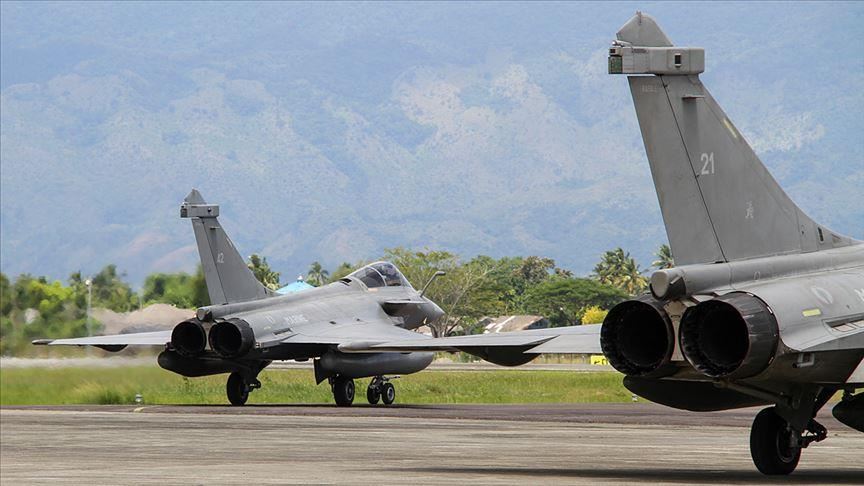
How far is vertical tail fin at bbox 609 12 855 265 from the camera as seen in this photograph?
14.8 m

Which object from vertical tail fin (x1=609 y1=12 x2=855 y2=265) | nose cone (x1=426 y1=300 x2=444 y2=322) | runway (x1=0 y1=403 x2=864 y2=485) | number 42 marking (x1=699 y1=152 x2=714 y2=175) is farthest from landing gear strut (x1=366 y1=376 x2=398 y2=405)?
number 42 marking (x1=699 y1=152 x2=714 y2=175)

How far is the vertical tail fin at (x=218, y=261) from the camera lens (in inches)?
1296

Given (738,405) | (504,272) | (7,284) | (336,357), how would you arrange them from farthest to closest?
1. (504,272)
2. (7,284)
3. (336,357)
4. (738,405)

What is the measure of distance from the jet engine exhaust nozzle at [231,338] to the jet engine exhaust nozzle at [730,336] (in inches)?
729

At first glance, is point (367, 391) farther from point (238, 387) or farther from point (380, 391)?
point (238, 387)

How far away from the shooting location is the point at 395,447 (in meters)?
20.1

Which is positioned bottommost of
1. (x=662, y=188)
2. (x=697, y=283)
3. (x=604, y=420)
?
(x=604, y=420)

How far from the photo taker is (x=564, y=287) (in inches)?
5512

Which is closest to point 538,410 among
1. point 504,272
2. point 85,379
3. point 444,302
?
point 85,379

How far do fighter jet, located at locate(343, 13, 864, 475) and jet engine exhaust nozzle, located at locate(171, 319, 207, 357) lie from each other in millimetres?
16219

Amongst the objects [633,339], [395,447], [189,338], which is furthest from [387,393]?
[633,339]

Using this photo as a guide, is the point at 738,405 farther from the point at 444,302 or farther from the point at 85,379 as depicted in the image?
the point at 444,302

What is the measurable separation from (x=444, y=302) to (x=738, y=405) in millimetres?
119792

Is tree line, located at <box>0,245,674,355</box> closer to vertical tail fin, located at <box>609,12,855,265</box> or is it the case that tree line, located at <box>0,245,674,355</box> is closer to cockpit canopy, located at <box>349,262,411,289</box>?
cockpit canopy, located at <box>349,262,411,289</box>
